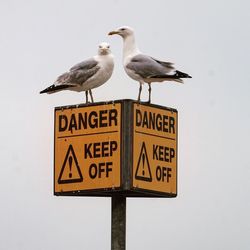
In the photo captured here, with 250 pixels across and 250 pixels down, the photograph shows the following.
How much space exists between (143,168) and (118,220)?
1.30 metres

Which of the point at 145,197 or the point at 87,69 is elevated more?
the point at 87,69

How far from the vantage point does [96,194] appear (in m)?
26.0

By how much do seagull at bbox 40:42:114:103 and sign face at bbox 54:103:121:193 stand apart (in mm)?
2519

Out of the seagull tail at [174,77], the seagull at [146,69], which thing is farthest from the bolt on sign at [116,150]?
the seagull at [146,69]

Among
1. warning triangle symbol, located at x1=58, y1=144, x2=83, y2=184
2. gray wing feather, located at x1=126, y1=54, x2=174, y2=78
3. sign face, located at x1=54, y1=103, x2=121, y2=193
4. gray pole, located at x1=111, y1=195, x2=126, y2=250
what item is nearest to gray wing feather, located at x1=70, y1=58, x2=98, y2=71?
gray wing feather, located at x1=126, y1=54, x2=174, y2=78

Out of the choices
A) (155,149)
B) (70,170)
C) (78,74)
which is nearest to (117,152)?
(155,149)

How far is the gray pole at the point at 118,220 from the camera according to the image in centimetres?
2614

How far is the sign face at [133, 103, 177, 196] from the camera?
83.5 feet

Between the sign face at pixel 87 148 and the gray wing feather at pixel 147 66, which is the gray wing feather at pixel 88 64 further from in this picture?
the sign face at pixel 87 148

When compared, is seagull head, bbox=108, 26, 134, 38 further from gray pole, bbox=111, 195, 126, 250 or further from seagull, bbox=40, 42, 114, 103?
gray pole, bbox=111, 195, 126, 250

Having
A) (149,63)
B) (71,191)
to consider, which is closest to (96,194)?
(71,191)

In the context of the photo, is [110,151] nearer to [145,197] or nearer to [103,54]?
[145,197]

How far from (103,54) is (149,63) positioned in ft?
3.47

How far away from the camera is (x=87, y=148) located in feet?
84.8
